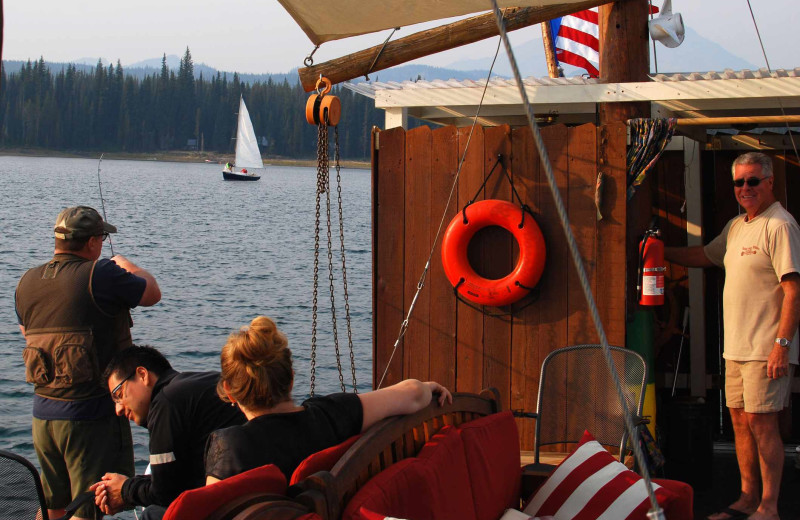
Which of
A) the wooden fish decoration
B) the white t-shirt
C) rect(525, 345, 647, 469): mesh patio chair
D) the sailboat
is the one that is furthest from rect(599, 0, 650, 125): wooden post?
the sailboat

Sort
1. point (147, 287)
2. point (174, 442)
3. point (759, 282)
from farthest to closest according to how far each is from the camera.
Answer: point (759, 282), point (147, 287), point (174, 442)

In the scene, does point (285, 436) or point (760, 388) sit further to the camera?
point (760, 388)

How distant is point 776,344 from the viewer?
3674mm

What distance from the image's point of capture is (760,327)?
377cm

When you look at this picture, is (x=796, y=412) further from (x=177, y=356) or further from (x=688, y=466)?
(x=177, y=356)

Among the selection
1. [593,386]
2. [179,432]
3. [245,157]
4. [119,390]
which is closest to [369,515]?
[179,432]

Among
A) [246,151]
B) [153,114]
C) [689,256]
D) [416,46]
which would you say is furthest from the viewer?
[153,114]

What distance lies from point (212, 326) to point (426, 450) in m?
12.9

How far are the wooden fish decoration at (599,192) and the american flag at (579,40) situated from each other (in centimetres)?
404

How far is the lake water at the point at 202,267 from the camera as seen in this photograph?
40.1 ft

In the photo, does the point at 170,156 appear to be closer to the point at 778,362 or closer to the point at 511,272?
the point at 511,272

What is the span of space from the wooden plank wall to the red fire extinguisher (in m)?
0.13

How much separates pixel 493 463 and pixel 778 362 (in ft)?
4.77

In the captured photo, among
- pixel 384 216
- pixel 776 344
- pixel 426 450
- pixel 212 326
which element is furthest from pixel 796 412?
pixel 212 326
